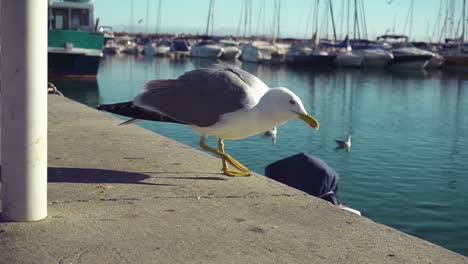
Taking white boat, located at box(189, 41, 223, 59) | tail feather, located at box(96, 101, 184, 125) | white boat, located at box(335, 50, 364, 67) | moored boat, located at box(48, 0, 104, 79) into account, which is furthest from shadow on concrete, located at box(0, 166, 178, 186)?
white boat, located at box(189, 41, 223, 59)

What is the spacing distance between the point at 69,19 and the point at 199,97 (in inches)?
961

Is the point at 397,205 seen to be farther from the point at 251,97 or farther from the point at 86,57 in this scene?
the point at 86,57

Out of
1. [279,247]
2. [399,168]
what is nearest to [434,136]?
[399,168]

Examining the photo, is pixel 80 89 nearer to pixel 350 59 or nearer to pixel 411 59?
pixel 350 59

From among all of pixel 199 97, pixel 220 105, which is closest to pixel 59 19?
pixel 199 97

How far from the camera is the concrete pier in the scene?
9.38 ft

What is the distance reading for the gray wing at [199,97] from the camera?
4594 millimetres

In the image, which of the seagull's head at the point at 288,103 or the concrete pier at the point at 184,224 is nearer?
the concrete pier at the point at 184,224

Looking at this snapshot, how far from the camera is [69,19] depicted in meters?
27.3

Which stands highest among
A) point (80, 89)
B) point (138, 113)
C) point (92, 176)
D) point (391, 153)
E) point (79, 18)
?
point (79, 18)

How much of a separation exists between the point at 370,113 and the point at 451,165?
9953 millimetres

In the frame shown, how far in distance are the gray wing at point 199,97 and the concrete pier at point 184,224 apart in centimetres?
51

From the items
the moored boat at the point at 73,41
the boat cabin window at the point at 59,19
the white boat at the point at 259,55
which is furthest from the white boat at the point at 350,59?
the boat cabin window at the point at 59,19

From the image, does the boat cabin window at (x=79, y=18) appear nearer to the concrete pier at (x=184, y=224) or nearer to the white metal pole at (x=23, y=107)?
the concrete pier at (x=184, y=224)
